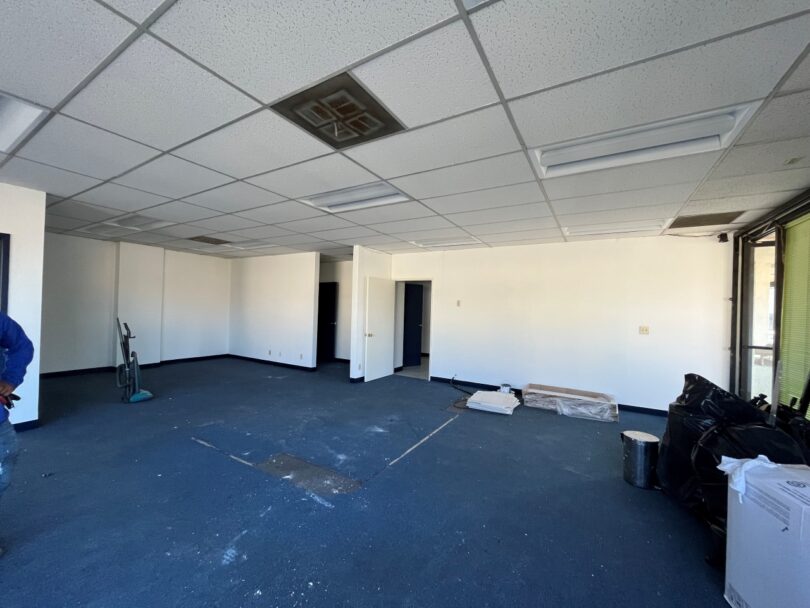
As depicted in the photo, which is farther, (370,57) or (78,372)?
(78,372)

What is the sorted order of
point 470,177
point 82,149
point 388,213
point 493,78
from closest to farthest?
point 493,78, point 82,149, point 470,177, point 388,213

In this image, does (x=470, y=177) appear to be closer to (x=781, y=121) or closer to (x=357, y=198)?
(x=357, y=198)

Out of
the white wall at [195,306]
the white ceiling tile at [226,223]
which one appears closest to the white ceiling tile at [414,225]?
the white ceiling tile at [226,223]

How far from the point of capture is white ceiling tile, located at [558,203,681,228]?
3.37 metres

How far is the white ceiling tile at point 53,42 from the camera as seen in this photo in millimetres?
1274

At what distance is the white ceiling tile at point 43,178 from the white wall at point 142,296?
3422 millimetres

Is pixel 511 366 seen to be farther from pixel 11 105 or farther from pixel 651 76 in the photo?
pixel 11 105

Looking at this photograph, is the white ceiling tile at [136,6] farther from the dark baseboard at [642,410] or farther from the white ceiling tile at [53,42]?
the dark baseboard at [642,410]

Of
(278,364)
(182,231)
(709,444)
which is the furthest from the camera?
(278,364)

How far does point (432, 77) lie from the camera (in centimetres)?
157

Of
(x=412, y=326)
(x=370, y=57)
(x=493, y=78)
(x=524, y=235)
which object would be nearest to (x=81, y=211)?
(x=370, y=57)

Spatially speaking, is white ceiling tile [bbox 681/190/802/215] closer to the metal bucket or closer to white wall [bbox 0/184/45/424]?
the metal bucket

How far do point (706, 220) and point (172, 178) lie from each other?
18.1 feet

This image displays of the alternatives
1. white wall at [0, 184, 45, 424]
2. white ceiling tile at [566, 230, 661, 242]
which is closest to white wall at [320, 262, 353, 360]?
white ceiling tile at [566, 230, 661, 242]
